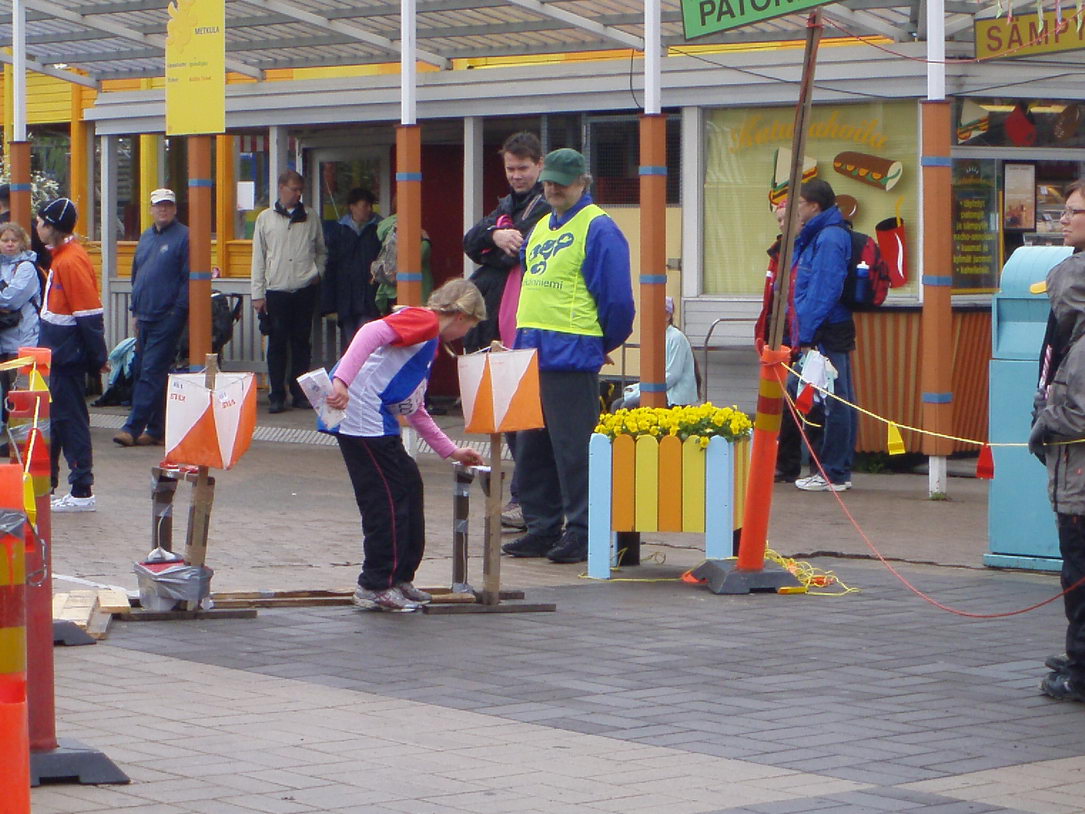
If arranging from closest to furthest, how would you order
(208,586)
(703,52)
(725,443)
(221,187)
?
(208,586), (725,443), (703,52), (221,187)

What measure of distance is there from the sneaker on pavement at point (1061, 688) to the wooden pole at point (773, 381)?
A: 7.50 feet

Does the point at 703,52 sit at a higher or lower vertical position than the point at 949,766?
higher

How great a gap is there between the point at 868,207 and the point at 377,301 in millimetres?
4897

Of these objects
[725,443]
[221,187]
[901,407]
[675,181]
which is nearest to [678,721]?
[725,443]

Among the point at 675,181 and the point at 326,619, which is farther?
the point at 675,181

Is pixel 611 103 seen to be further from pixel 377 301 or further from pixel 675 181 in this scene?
pixel 377 301

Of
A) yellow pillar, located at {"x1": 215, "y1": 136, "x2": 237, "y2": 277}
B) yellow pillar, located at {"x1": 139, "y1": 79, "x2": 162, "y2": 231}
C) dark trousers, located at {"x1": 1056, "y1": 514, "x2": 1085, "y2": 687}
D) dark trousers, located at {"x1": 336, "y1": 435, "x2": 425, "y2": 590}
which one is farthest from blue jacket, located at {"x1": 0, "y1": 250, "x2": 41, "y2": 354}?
yellow pillar, located at {"x1": 139, "y1": 79, "x2": 162, "y2": 231}

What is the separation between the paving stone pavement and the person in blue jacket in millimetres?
2802

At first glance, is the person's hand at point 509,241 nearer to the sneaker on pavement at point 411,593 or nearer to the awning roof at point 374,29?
the sneaker on pavement at point 411,593

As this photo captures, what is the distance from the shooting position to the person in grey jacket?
6738 mm

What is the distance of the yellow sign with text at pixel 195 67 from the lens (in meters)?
15.0

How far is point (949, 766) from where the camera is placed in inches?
230

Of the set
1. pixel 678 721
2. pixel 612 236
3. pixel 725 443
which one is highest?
pixel 612 236

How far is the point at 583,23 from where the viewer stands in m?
14.8
